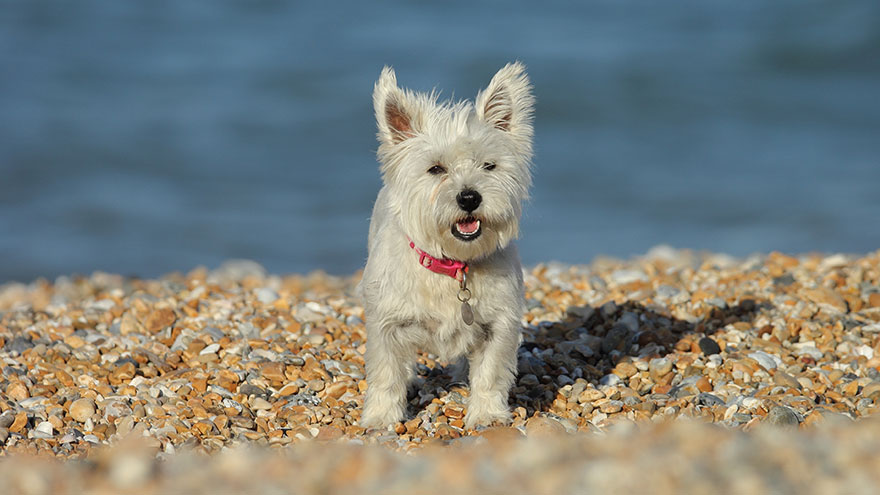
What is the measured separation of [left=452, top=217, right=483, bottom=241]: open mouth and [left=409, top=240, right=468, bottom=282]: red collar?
231 millimetres

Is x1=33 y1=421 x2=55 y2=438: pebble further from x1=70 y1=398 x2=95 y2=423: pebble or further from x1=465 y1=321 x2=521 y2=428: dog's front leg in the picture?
x1=465 y1=321 x2=521 y2=428: dog's front leg

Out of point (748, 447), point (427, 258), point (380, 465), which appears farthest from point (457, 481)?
point (427, 258)

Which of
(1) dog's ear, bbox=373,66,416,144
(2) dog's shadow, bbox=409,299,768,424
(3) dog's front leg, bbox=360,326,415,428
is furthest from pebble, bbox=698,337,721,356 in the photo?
(1) dog's ear, bbox=373,66,416,144

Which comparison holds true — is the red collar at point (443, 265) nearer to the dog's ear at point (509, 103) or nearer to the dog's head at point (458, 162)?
the dog's head at point (458, 162)

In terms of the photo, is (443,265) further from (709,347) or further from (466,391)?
(709,347)

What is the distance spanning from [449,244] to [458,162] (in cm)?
43

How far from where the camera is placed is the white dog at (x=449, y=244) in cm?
511

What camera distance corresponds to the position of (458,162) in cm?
516

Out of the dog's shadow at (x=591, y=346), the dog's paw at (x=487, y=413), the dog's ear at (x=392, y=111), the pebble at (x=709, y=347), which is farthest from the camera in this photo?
the pebble at (x=709, y=347)

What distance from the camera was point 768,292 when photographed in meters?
7.71

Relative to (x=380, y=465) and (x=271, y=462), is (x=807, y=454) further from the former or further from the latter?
(x=271, y=462)

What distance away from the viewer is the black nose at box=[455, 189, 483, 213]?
4969 mm

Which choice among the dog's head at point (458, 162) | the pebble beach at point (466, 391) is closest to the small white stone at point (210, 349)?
the pebble beach at point (466, 391)

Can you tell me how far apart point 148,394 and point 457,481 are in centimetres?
321
